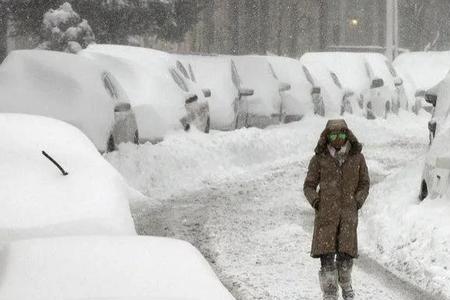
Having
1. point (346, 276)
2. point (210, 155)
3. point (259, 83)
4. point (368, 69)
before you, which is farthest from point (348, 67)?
point (346, 276)

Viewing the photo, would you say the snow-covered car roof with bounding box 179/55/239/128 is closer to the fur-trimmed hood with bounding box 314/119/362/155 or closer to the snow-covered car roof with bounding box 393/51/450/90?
the snow-covered car roof with bounding box 393/51/450/90

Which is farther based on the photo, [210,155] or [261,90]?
[261,90]

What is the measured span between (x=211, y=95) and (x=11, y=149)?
1356 centimetres

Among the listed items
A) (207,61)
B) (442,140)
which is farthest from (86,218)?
(207,61)

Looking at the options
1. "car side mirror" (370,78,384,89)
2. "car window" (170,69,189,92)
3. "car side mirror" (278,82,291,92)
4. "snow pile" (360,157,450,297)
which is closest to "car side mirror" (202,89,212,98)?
"car window" (170,69,189,92)

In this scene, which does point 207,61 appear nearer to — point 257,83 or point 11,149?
point 257,83

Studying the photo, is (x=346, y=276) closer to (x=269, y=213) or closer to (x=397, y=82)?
(x=269, y=213)

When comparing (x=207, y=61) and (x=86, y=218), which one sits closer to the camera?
(x=86, y=218)

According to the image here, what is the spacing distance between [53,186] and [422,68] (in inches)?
1134

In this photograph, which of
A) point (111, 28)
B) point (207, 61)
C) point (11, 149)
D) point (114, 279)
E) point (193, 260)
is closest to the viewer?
point (114, 279)

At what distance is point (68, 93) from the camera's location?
14039mm

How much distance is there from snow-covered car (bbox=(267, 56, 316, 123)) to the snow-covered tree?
6.09m

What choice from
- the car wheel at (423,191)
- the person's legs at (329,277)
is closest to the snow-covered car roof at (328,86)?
the car wheel at (423,191)

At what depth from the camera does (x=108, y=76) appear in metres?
15.0
